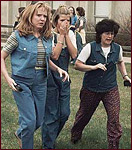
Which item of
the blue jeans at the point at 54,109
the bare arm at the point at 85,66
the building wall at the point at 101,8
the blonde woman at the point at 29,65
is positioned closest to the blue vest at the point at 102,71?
the bare arm at the point at 85,66

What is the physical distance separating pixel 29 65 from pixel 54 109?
1079mm

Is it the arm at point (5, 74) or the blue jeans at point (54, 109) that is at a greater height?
the arm at point (5, 74)

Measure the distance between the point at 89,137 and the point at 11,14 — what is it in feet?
70.5

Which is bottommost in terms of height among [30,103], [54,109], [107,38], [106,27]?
[54,109]

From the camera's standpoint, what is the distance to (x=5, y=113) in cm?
816

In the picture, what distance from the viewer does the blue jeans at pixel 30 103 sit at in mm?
5117

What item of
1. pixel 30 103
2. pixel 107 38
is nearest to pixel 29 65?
pixel 30 103

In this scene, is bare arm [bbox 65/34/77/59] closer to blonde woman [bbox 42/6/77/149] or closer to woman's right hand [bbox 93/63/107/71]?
blonde woman [bbox 42/6/77/149]

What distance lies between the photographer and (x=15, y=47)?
5102 mm

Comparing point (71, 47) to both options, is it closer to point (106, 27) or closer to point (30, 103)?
point (106, 27)

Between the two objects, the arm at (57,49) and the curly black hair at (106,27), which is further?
the curly black hair at (106,27)

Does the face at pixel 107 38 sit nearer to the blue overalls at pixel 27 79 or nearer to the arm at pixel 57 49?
the arm at pixel 57 49

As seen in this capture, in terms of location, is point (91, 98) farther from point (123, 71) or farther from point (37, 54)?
point (37, 54)

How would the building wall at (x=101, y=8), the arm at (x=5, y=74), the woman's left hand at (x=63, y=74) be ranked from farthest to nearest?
the building wall at (x=101, y=8), the woman's left hand at (x=63, y=74), the arm at (x=5, y=74)
